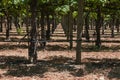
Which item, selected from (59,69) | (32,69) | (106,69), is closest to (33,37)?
(32,69)

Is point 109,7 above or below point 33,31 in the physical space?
above

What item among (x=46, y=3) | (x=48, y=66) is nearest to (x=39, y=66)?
(x=48, y=66)

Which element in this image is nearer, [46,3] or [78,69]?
[78,69]

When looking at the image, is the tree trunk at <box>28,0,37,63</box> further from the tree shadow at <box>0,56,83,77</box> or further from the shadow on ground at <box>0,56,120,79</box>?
the tree shadow at <box>0,56,83,77</box>

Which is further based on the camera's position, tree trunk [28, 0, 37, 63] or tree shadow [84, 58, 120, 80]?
tree trunk [28, 0, 37, 63]

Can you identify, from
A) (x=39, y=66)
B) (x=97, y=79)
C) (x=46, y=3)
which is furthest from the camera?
(x=46, y=3)

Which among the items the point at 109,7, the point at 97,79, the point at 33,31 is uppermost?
the point at 109,7

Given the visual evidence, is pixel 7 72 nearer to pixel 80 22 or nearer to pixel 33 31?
pixel 33 31

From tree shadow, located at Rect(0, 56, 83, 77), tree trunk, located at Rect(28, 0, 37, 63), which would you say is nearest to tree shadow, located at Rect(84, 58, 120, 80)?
tree shadow, located at Rect(0, 56, 83, 77)

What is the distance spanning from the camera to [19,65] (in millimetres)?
14164

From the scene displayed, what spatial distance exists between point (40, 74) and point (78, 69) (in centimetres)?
178

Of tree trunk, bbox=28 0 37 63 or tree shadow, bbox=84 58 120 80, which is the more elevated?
tree trunk, bbox=28 0 37 63

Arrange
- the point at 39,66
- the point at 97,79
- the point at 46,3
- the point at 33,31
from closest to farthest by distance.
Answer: the point at 97,79 < the point at 39,66 < the point at 33,31 < the point at 46,3

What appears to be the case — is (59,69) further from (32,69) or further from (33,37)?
(33,37)
